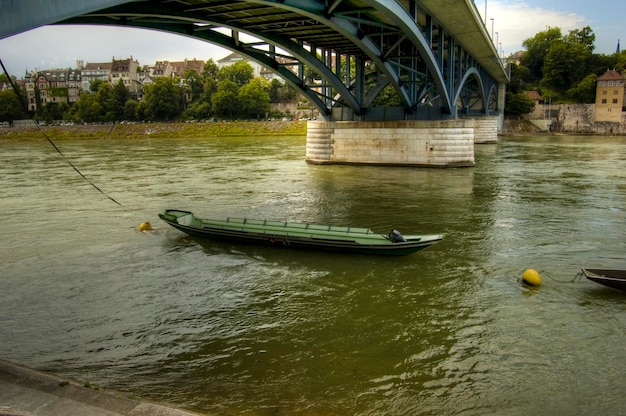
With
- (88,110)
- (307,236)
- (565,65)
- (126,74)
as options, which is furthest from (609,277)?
(126,74)

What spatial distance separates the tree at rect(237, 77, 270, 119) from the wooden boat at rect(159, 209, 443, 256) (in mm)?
78017

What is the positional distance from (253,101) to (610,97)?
187 feet

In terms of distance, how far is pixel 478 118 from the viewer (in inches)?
2077

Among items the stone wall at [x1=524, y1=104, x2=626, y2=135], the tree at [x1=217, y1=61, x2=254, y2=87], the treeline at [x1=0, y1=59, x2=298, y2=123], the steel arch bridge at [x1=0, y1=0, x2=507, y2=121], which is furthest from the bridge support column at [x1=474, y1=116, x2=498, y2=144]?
the tree at [x1=217, y1=61, x2=254, y2=87]

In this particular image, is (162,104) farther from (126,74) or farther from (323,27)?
(323,27)

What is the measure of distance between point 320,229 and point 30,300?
5986mm

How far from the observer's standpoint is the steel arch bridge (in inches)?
483

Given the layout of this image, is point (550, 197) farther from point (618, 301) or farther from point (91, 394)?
point (91, 394)

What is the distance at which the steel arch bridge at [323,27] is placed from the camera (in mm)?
12273

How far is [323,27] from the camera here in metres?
19.0

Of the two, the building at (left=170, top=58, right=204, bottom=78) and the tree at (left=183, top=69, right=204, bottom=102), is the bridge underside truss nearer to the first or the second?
the tree at (left=183, top=69, right=204, bottom=102)

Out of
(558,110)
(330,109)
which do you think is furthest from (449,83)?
(558,110)

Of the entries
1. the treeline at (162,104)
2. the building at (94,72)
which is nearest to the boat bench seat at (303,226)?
the treeline at (162,104)

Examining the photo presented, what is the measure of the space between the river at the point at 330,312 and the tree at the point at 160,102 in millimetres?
73875
